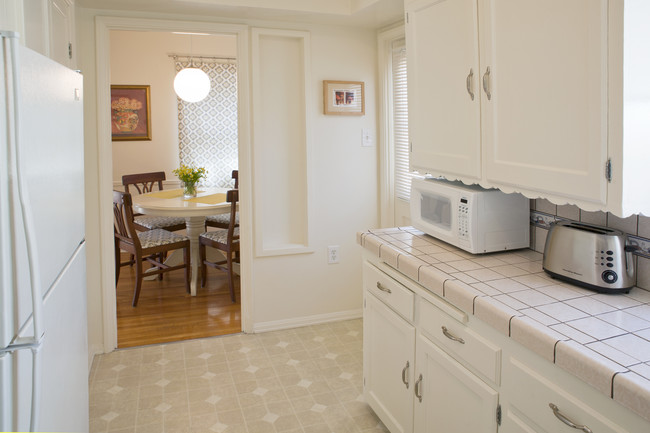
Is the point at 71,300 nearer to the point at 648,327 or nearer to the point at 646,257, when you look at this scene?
the point at 648,327

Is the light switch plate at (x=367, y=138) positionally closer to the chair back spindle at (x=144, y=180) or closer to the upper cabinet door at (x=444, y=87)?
the upper cabinet door at (x=444, y=87)

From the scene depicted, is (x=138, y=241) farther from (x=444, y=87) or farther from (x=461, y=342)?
(x=461, y=342)

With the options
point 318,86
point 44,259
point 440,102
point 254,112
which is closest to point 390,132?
point 318,86

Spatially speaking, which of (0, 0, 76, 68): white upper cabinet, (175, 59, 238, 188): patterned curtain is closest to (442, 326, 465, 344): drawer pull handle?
(0, 0, 76, 68): white upper cabinet

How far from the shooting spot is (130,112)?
5.64 m

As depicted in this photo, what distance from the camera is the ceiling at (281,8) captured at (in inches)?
117

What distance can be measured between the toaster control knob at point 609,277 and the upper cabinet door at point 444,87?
22.9 inches

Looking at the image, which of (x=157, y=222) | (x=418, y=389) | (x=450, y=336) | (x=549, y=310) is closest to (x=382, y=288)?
(x=418, y=389)

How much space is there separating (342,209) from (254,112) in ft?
2.98

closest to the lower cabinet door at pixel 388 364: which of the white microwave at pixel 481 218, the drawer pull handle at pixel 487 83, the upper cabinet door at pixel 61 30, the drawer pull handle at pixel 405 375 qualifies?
the drawer pull handle at pixel 405 375

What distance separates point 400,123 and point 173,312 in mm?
2212

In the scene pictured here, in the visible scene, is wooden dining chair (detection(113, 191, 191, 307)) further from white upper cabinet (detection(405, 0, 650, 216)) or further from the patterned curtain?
white upper cabinet (detection(405, 0, 650, 216))

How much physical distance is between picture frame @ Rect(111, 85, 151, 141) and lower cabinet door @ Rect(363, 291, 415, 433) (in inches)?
162

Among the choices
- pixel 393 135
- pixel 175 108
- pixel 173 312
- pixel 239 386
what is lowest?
pixel 239 386
